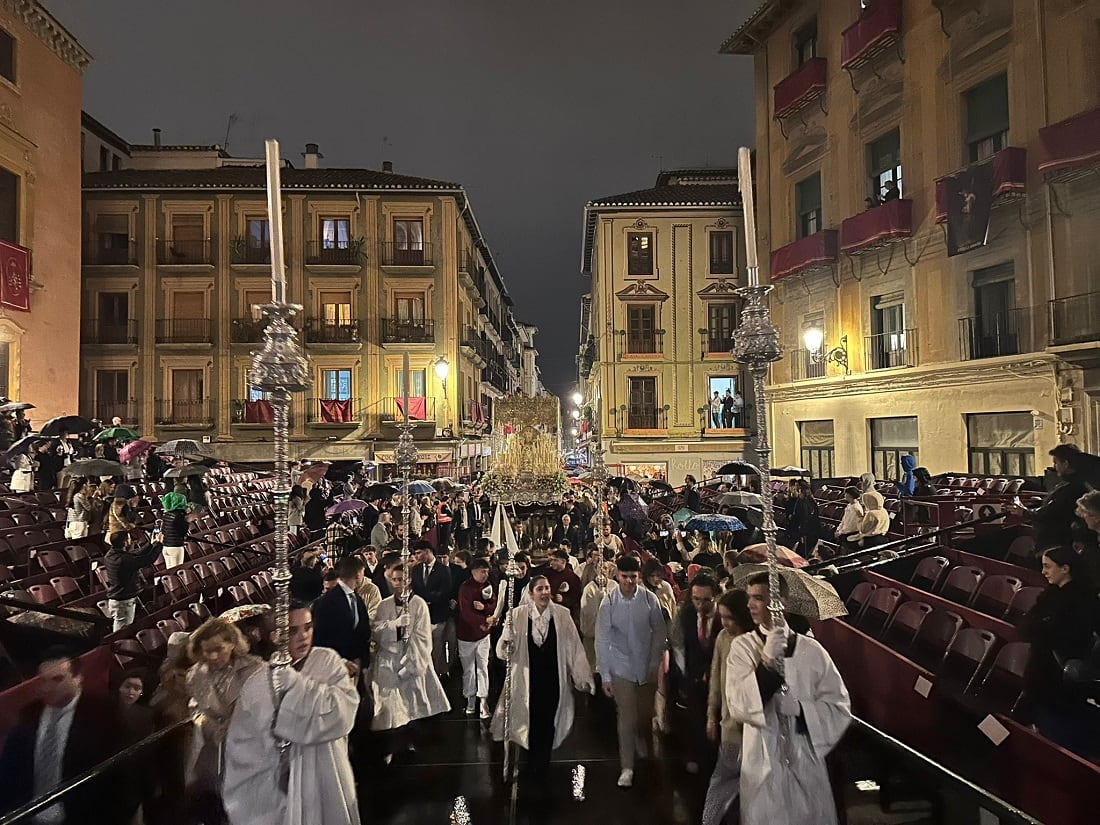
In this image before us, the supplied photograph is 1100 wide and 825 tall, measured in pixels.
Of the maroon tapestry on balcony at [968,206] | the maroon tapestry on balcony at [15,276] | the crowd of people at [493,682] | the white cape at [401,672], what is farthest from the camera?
the maroon tapestry on balcony at [15,276]

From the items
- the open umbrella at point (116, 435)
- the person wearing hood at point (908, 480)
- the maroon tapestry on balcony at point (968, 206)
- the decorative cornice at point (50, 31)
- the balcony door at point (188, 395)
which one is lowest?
the person wearing hood at point (908, 480)

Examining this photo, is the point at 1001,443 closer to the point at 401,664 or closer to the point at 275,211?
the point at 401,664

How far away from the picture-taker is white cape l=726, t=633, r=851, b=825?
3.67m

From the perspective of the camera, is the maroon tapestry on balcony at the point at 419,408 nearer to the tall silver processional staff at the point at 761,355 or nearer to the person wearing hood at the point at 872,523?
the person wearing hood at the point at 872,523

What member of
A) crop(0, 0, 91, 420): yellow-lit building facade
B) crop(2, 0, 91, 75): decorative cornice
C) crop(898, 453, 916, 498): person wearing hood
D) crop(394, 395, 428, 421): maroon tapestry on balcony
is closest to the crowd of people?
crop(898, 453, 916, 498): person wearing hood

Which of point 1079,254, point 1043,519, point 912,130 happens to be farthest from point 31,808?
point 912,130

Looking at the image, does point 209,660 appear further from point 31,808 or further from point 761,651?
point 761,651

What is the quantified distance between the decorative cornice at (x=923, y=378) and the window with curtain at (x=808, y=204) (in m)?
4.56

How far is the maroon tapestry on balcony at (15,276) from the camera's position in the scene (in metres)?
21.1

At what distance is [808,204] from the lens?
19203mm

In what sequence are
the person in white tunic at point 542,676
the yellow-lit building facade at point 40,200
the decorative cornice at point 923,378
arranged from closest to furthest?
1. the person in white tunic at point 542,676
2. the decorative cornice at point 923,378
3. the yellow-lit building facade at point 40,200

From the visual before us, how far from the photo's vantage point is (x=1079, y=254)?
35.8ft

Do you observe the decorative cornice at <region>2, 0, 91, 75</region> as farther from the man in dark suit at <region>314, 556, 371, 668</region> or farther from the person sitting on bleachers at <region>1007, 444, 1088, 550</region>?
the person sitting on bleachers at <region>1007, 444, 1088, 550</region>

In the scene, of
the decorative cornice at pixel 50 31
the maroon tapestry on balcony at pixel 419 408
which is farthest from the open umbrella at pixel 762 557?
the decorative cornice at pixel 50 31
